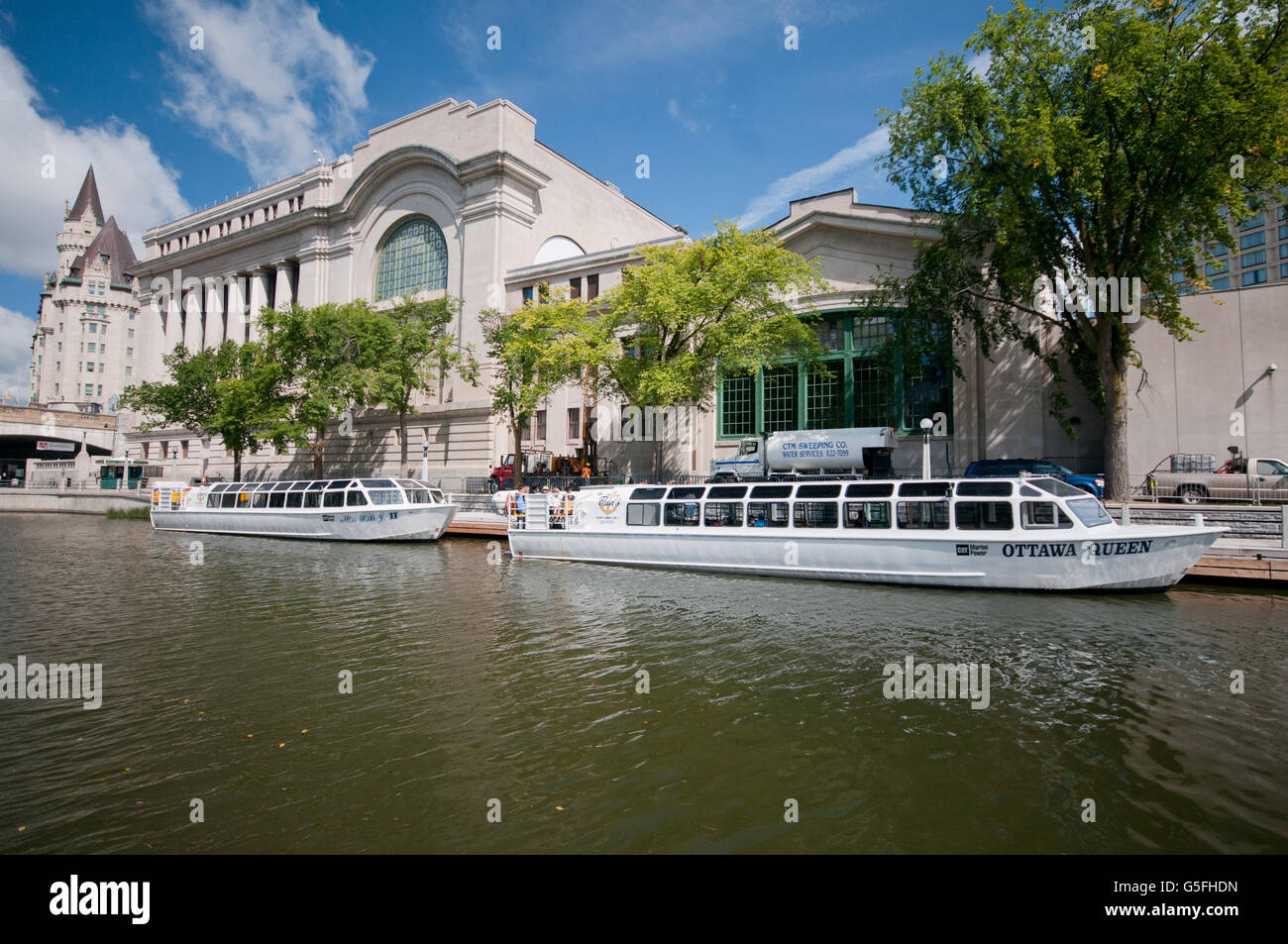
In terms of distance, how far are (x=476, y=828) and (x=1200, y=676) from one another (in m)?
10.5

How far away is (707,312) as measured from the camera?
3019 centimetres

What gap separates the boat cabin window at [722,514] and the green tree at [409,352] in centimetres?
2611

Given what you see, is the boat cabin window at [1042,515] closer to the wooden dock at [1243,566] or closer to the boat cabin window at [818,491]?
the wooden dock at [1243,566]

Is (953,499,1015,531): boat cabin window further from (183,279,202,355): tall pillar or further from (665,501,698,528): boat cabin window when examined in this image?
(183,279,202,355): tall pillar

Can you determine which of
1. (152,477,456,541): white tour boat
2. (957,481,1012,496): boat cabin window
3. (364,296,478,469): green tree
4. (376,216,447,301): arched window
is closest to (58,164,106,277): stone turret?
(376,216,447,301): arched window

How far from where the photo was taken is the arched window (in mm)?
49469

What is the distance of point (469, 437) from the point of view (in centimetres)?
4478

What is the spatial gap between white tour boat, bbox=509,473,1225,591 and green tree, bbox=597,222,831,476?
9.96 meters

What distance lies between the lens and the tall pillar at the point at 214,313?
6228cm

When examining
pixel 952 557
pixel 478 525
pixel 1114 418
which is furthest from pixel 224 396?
pixel 1114 418

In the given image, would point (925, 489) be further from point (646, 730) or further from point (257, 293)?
point (257, 293)

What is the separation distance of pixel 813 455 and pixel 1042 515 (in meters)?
14.9

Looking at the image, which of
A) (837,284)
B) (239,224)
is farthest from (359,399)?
(239,224)

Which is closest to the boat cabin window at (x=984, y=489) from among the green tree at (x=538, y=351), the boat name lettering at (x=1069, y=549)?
the boat name lettering at (x=1069, y=549)
